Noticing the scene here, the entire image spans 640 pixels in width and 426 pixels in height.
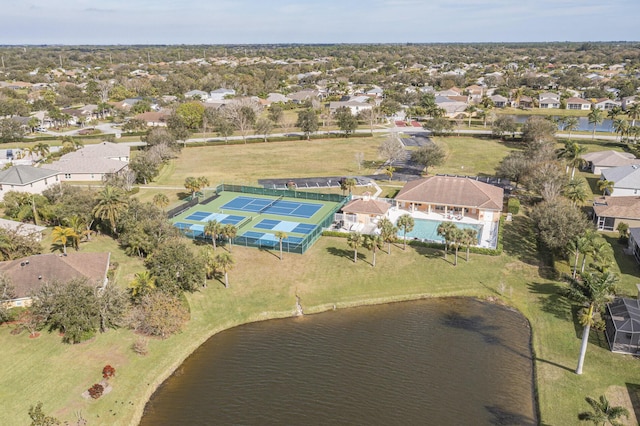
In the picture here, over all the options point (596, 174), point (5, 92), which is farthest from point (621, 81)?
point (5, 92)

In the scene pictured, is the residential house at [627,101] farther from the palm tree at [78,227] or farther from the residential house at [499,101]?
the palm tree at [78,227]

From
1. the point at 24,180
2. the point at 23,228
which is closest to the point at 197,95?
the point at 24,180

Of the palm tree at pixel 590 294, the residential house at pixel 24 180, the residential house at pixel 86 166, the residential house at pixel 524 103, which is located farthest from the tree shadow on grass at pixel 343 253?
the residential house at pixel 524 103

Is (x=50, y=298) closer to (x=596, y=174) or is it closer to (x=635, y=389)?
(x=635, y=389)

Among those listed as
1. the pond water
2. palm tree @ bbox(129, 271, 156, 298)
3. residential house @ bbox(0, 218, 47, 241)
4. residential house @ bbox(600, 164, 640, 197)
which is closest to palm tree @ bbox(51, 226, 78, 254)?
residential house @ bbox(0, 218, 47, 241)

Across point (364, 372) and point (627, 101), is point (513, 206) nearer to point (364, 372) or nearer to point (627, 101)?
point (364, 372)

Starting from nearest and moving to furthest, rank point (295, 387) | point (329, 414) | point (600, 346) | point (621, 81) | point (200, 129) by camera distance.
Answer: point (329, 414) → point (295, 387) → point (600, 346) → point (200, 129) → point (621, 81)
